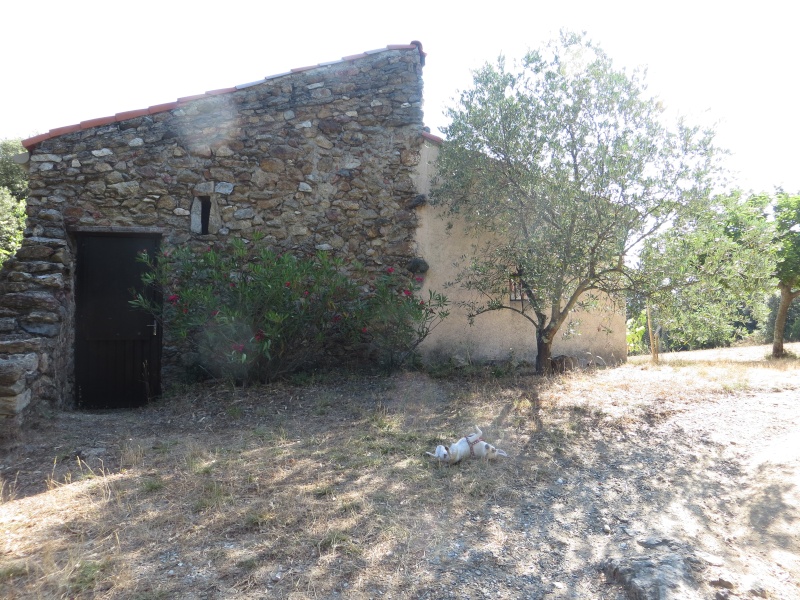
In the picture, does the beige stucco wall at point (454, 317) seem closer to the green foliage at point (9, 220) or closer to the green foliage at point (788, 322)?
the green foliage at point (9, 220)

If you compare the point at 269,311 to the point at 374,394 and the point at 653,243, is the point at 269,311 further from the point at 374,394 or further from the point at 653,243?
the point at 653,243

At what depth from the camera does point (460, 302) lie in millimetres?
7750

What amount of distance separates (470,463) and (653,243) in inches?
145

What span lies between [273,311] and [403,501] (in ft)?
10.6

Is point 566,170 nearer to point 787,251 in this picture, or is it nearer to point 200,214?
point 200,214

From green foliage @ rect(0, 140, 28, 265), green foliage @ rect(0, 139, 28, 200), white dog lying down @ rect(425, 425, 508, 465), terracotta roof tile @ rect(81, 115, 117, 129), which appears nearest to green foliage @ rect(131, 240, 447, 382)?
terracotta roof tile @ rect(81, 115, 117, 129)

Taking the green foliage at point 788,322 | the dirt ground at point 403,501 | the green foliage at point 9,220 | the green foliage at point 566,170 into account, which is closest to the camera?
the dirt ground at point 403,501

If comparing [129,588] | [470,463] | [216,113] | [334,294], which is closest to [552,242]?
[334,294]

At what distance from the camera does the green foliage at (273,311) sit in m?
6.13

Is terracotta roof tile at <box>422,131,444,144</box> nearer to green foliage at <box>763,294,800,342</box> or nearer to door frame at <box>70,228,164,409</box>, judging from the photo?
door frame at <box>70,228,164,409</box>

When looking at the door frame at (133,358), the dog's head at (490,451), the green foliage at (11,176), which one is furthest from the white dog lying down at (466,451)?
the green foliage at (11,176)

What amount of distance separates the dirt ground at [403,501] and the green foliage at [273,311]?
0.67m

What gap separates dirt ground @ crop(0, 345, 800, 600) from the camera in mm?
2699

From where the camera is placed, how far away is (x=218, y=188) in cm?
737
